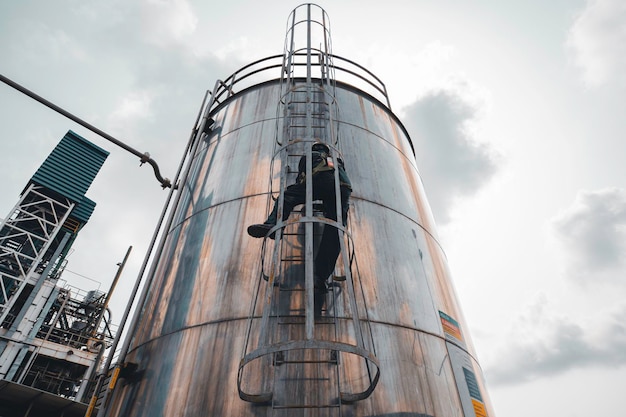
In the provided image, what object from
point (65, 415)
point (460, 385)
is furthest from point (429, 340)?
point (65, 415)

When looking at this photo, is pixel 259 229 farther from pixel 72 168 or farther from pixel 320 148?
pixel 72 168

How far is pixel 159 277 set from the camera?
20.1ft

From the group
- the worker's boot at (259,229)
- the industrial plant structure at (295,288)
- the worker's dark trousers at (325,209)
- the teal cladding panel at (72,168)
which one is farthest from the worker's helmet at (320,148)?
the teal cladding panel at (72,168)

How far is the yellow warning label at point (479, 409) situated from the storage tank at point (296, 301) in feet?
0.13

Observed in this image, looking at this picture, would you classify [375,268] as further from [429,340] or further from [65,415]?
[65,415]

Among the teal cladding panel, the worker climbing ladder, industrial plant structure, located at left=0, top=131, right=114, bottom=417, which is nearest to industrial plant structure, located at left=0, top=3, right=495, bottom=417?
the worker climbing ladder

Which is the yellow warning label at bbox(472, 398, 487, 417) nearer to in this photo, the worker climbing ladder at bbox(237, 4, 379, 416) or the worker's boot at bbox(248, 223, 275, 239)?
the worker climbing ladder at bbox(237, 4, 379, 416)

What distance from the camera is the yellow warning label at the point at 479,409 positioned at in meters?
4.60

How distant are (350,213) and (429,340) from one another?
2.16 m

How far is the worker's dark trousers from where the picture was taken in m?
4.46

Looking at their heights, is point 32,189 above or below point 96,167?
below

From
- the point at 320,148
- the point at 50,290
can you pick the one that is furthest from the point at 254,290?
the point at 50,290

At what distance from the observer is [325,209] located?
4875 millimetres

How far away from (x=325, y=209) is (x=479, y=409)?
337 cm
